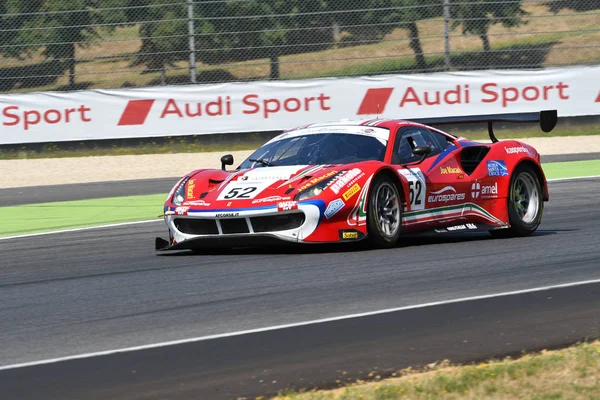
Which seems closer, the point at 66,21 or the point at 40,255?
the point at 40,255

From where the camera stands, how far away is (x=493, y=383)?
4527 mm

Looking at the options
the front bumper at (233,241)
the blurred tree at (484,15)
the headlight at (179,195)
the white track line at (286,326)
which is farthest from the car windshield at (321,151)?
the blurred tree at (484,15)

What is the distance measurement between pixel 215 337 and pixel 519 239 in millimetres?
4792

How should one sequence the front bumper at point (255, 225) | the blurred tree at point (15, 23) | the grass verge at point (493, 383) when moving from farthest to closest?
the blurred tree at point (15, 23)
the front bumper at point (255, 225)
the grass verge at point (493, 383)

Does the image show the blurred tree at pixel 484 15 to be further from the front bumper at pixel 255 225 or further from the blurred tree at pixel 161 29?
the front bumper at pixel 255 225

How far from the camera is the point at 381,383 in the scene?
462 cm

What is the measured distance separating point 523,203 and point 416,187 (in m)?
1.51

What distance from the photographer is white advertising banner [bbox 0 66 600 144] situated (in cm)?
2014

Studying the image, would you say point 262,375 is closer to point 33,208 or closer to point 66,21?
point 33,208

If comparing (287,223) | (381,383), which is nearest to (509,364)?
(381,383)

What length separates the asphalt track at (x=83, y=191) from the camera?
15320 mm

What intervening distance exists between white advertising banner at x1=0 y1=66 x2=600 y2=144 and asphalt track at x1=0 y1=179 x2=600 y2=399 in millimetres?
10528

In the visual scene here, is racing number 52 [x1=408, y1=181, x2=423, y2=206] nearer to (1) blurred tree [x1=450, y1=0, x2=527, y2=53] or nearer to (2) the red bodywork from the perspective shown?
(2) the red bodywork

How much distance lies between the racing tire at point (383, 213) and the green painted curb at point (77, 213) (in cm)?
442
